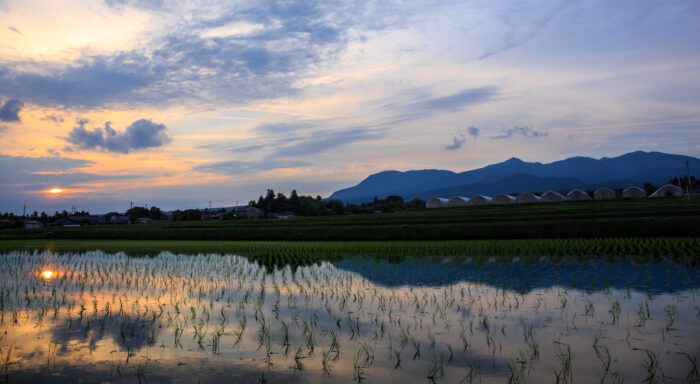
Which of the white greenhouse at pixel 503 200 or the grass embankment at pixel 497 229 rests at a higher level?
the white greenhouse at pixel 503 200

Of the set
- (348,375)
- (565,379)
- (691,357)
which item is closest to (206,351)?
(348,375)

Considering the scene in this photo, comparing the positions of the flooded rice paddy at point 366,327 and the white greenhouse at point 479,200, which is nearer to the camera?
the flooded rice paddy at point 366,327

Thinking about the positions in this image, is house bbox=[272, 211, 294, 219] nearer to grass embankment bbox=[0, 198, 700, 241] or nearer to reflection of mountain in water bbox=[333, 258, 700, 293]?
grass embankment bbox=[0, 198, 700, 241]

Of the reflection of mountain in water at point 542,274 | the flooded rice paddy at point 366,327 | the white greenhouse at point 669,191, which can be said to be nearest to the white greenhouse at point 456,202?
the white greenhouse at point 669,191

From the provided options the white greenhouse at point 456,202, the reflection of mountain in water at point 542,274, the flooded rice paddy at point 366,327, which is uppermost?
the white greenhouse at point 456,202

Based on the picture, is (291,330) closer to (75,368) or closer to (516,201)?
(75,368)

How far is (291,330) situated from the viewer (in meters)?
9.79

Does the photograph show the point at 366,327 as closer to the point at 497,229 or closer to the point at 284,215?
the point at 497,229

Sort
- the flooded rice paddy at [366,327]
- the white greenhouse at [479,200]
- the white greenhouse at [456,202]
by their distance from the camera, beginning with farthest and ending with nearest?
the white greenhouse at [456,202] < the white greenhouse at [479,200] < the flooded rice paddy at [366,327]

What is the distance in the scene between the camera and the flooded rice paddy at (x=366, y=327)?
7.15 m

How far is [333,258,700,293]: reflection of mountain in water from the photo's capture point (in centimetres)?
1412

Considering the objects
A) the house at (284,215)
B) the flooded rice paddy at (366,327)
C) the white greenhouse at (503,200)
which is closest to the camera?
the flooded rice paddy at (366,327)

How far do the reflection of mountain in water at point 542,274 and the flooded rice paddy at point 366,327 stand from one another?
0.24 ft

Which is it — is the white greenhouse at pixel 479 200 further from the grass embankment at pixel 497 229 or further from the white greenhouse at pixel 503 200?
the grass embankment at pixel 497 229
